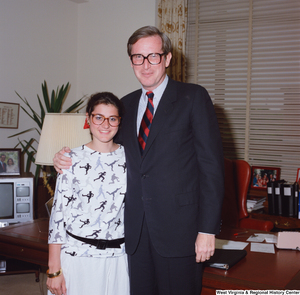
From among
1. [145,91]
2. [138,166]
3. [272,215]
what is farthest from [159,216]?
[272,215]

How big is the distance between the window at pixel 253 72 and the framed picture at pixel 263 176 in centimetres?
10

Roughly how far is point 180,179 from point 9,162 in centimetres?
239

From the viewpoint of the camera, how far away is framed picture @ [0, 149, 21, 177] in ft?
10.7

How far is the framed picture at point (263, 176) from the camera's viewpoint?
3664 millimetres

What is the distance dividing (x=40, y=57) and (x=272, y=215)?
3018 millimetres

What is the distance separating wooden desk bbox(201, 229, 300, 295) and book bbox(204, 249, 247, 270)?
0.02m

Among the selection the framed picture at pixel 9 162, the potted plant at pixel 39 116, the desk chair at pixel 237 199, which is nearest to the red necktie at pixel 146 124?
the desk chair at pixel 237 199

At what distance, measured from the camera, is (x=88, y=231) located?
4.78 feet

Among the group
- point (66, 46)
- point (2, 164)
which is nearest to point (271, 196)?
point (2, 164)

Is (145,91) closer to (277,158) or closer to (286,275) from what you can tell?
(286,275)

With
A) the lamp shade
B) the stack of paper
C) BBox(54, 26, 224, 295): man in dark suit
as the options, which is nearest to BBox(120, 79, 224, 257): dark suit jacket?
BBox(54, 26, 224, 295): man in dark suit

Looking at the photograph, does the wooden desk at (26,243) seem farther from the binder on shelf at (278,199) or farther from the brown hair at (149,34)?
the binder on shelf at (278,199)

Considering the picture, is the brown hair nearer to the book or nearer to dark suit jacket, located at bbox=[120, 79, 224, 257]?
dark suit jacket, located at bbox=[120, 79, 224, 257]

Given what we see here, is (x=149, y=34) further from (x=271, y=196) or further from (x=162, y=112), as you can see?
(x=271, y=196)
